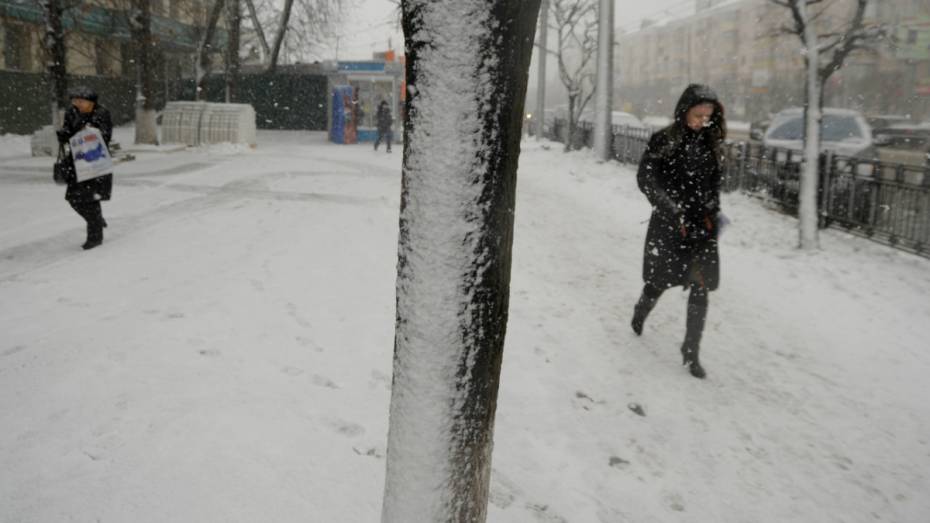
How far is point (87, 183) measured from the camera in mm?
6496

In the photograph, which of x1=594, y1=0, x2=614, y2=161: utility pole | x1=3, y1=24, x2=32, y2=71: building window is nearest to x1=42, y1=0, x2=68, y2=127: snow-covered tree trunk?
x1=3, y1=24, x2=32, y2=71: building window

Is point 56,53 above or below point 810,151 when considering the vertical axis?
above

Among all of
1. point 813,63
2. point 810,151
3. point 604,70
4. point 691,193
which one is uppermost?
point 604,70

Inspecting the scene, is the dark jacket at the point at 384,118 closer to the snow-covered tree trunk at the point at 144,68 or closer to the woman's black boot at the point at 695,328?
the snow-covered tree trunk at the point at 144,68

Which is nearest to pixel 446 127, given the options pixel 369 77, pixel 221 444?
pixel 221 444

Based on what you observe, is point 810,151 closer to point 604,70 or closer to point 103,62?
point 604,70

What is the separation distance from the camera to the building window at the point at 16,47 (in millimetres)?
23531

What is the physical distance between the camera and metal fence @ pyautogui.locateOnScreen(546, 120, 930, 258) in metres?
7.56

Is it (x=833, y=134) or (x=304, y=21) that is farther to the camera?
(x=304, y=21)

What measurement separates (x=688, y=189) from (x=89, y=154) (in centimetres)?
587

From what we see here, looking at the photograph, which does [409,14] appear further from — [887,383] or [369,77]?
[369,77]

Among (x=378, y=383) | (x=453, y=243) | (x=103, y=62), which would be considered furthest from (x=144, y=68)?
(x=453, y=243)

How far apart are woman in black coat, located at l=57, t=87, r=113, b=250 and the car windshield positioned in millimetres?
10322

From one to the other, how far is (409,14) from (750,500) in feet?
8.82
